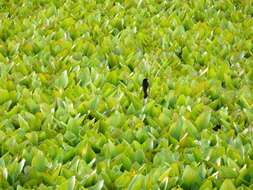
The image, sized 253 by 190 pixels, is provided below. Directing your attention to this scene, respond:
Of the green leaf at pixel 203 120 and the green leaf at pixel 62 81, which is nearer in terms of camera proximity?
the green leaf at pixel 203 120

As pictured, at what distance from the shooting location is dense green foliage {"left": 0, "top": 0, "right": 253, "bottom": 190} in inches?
112

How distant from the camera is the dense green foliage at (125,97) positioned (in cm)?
285

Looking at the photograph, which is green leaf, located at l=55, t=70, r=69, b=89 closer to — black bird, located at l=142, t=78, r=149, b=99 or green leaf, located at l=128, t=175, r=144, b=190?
black bird, located at l=142, t=78, r=149, b=99

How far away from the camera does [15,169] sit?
9.35ft

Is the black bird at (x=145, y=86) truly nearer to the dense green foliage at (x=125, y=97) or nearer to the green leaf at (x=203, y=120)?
the dense green foliage at (x=125, y=97)

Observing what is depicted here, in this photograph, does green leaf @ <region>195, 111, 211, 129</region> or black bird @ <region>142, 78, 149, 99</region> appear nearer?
green leaf @ <region>195, 111, 211, 129</region>

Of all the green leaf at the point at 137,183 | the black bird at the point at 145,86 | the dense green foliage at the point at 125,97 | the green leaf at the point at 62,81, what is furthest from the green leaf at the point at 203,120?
the green leaf at the point at 62,81

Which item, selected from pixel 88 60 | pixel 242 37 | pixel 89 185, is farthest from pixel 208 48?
pixel 89 185

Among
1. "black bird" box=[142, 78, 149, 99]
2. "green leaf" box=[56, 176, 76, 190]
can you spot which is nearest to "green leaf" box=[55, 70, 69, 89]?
"black bird" box=[142, 78, 149, 99]

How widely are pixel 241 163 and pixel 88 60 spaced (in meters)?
1.57

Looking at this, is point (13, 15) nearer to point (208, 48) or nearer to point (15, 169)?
point (208, 48)

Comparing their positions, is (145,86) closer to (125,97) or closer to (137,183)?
(125,97)

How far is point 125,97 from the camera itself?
362 centimetres

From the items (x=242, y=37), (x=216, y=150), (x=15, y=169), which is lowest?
(x=242, y=37)
